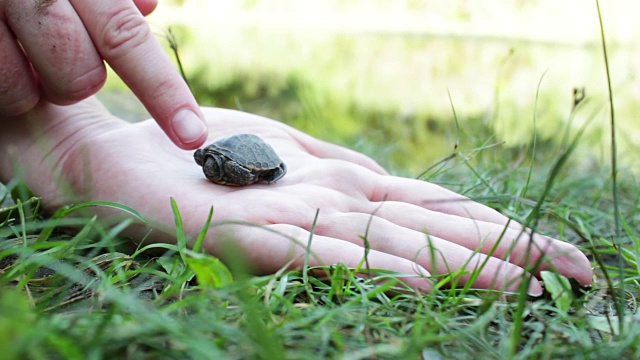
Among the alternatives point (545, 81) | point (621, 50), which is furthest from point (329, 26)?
point (545, 81)

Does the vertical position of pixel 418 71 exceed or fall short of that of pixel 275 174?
it falls short

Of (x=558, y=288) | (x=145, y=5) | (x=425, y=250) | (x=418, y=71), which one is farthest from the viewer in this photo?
(x=418, y=71)

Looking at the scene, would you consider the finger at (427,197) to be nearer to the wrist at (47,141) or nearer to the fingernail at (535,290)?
the fingernail at (535,290)

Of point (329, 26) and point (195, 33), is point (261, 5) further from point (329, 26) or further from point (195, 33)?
point (195, 33)

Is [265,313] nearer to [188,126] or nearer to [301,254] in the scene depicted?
[301,254]

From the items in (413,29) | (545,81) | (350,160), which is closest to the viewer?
(350,160)

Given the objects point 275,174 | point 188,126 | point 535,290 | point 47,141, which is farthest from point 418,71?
point 535,290
